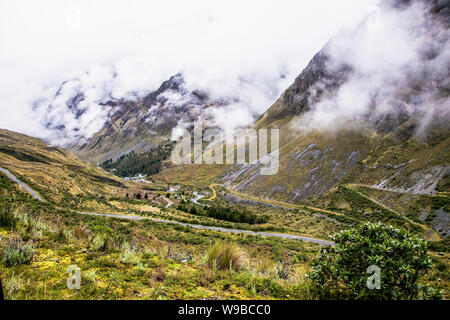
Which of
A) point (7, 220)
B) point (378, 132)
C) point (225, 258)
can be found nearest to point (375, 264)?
point (225, 258)

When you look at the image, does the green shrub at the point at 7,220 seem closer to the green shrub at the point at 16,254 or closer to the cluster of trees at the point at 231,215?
the green shrub at the point at 16,254

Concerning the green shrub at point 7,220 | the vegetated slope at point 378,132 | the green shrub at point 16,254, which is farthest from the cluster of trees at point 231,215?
the green shrub at point 16,254

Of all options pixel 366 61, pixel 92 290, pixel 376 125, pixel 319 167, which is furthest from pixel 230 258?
pixel 366 61

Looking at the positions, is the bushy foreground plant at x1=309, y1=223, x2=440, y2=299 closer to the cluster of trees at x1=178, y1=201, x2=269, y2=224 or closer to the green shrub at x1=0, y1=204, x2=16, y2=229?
the green shrub at x1=0, y1=204, x2=16, y2=229

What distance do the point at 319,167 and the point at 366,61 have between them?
2047 inches

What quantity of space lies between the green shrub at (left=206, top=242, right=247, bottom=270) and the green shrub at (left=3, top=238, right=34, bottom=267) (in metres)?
4.49

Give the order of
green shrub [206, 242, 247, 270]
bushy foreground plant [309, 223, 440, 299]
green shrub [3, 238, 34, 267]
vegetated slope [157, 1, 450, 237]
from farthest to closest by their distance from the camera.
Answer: vegetated slope [157, 1, 450, 237] < green shrub [206, 242, 247, 270] < green shrub [3, 238, 34, 267] < bushy foreground plant [309, 223, 440, 299]

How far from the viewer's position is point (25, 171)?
4494 centimetres

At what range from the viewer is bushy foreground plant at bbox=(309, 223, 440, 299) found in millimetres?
4035

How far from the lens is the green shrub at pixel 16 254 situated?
5.07m

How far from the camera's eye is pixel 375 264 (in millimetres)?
4293

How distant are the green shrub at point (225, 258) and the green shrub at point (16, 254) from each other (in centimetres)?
449

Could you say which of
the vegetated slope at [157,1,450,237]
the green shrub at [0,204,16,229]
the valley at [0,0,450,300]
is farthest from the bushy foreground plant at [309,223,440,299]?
the vegetated slope at [157,1,450,237]
